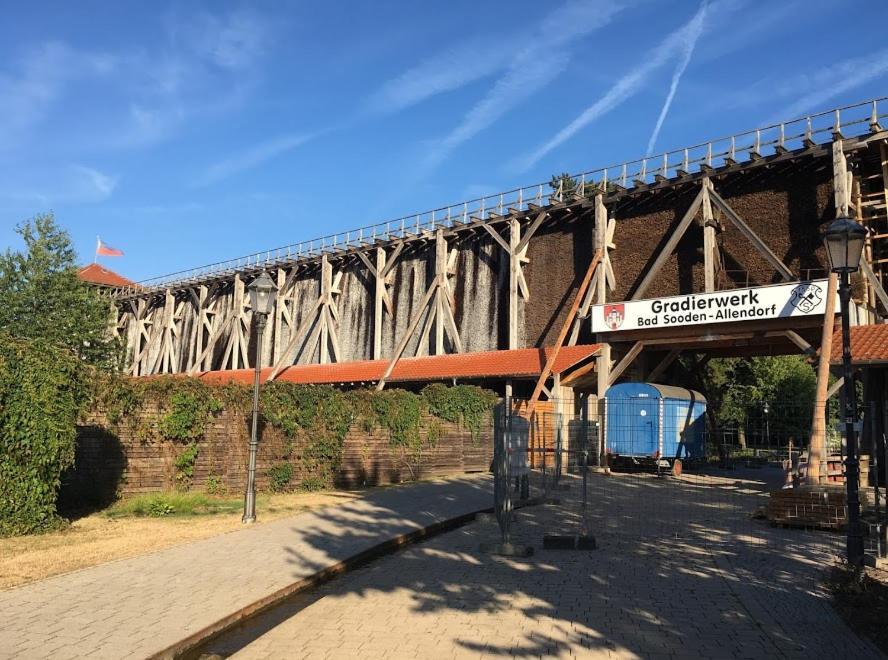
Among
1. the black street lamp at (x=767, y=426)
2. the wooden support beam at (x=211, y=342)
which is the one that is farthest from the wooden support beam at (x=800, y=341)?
the wooden support beam at (x=211, y=342)

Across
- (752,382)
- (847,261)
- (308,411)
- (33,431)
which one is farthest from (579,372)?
(752,382)

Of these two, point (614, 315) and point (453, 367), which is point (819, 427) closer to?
point (614, 315)

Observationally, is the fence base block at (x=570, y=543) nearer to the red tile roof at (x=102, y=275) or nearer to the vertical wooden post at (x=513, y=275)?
the vertical wooden post at (x=513, y=275)

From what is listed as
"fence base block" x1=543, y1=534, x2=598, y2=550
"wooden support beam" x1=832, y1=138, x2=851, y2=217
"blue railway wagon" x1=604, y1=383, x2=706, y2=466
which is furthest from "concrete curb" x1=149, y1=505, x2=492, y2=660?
"wooden support beam" x1=832, y1=138, x2=851, y2=217

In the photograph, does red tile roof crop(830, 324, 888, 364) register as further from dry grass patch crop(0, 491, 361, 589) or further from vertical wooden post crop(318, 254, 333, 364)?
vertical wooden post crop(318, 254, 333, 364)

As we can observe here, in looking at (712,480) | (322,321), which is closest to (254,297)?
(712,480)

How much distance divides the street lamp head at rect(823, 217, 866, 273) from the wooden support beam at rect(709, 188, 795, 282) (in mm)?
17639

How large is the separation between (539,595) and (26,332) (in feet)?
106

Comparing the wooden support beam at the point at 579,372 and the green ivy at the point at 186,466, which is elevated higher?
the wooden support beam at the point at 579,372

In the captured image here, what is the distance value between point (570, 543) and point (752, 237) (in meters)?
20.0

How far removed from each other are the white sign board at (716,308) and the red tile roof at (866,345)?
4.51 ft

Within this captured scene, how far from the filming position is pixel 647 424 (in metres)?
23.8

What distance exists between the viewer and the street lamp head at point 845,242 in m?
8.91

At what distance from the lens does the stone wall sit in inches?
515
